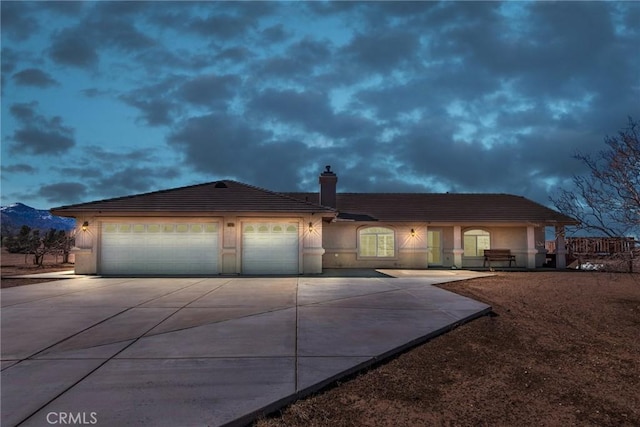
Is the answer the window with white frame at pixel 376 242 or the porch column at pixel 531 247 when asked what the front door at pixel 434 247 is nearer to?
the window with white frame at pixel 376 242

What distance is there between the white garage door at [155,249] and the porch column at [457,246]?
13.0 meters

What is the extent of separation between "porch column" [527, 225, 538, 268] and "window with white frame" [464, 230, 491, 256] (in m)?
2.12

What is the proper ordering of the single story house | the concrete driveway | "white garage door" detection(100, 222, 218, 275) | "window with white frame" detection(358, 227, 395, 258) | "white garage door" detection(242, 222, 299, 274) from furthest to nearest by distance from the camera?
"window with white frame" detection(358, 227, 395, 258), "white garage door" detection(242, 222, 299, 274), "white garage door" detection(100, 222, 218, 275), the single story house, the concrete driveway

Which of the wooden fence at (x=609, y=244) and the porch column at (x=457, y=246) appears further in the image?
the porch column at (x=457, y=246)

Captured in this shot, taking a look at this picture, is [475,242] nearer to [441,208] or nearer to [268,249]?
[441,208]

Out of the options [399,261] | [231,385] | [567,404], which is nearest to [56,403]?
[231,385]

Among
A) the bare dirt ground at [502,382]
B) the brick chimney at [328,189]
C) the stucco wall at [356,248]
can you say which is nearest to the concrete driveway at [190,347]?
the bare dirt ground at [502,382]

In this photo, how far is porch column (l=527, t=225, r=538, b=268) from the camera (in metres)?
21.7

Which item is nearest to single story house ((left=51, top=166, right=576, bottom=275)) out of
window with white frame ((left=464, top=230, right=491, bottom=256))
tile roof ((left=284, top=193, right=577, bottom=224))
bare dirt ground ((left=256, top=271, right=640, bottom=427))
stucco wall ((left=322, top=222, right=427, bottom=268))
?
stucco wall ((left=322, top=222, right=427, bottom=268))

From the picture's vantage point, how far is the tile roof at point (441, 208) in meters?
22.0

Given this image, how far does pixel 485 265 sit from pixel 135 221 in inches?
727

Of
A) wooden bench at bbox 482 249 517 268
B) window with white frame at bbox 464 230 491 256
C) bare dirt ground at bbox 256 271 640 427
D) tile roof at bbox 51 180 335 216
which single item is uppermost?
tile roof at bbox 51 180 335 216

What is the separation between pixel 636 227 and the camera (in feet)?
28.6

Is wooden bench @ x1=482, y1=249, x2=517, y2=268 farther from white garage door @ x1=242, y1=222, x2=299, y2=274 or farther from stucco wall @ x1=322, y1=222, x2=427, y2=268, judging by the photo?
white garage door @ x1=242, y1=222, x2=299, y2=274
